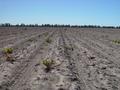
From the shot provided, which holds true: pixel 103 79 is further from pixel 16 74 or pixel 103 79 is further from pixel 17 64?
pixel 17 64

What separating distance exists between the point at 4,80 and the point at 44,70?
99.4 inches

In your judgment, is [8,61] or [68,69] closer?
[68,69]

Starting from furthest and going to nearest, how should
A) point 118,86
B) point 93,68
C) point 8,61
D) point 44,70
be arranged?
point 8,61 < point 93,68 < point 44,70 < point 118,86

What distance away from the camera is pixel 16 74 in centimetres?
1055

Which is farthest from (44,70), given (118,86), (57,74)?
(118,86)

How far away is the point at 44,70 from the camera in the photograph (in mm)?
11562

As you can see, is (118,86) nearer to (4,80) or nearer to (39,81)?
(39,81)

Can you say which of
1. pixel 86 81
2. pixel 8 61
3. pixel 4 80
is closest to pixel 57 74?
pixel 86 81

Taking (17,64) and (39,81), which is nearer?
(39,81)

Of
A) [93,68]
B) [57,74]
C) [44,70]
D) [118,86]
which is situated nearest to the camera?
[118,86]

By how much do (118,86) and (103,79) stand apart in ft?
3.61

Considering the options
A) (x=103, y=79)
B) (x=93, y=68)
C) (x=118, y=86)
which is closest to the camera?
(x=118, y=86)

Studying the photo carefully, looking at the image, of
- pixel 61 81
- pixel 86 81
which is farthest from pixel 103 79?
pixel 61 81

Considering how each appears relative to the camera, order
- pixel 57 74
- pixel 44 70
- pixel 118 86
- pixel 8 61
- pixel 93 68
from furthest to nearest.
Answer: pixel 8 61, pixel 93 68, pixel 44 70, pixel 57 74, pixel 118 86
